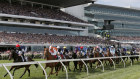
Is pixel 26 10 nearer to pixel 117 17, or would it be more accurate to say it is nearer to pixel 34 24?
pixel 34 24

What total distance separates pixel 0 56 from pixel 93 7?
33260mm

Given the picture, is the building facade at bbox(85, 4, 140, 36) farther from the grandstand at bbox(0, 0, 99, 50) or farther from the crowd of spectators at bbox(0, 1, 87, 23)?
the crowd of spectators at bbox(0, 1, 87, 23)

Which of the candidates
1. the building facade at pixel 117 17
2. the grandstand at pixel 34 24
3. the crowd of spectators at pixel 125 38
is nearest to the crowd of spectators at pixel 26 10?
the grandstand at pixel 34 24

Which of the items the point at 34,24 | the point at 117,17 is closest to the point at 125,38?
the point at 117,17

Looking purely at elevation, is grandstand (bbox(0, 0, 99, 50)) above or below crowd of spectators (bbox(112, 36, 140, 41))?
above

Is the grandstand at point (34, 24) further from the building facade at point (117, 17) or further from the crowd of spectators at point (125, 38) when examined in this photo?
the crowd of spectators at point (125, 38)

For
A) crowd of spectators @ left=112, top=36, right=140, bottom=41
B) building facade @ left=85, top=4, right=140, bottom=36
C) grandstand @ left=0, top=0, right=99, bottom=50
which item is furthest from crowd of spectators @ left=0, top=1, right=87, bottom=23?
crowd of spectators @ left=112, top=36, right=140, bottom=41

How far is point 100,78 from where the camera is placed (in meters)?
9.61

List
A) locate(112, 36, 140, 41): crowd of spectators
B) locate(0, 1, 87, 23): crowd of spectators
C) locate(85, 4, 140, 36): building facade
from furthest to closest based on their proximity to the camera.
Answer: locate(112, 36, 140, 41): crowd of spectators < locate(85, 4, 140, 36): building facade < locate(0, 1, 87, 23): crowd of spectators

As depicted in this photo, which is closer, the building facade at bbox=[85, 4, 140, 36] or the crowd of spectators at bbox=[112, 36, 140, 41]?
the building facade at bbox=[85, 4, 140, 36]

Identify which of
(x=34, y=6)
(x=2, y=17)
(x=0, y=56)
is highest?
(x=34, y=6)

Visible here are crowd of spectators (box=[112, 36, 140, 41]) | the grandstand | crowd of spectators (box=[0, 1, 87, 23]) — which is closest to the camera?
the grandstand

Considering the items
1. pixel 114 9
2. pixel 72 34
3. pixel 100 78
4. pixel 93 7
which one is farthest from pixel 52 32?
pixel 100 78

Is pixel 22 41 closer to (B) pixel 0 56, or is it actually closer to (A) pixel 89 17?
(B) pixel 0 56
